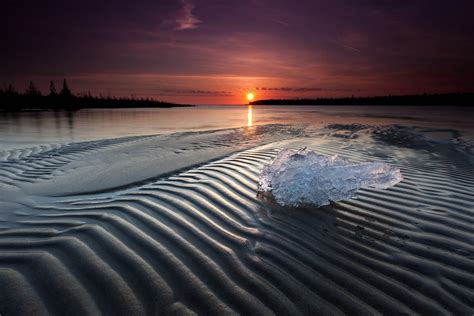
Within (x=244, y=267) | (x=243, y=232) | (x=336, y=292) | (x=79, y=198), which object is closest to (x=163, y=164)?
(x=79, y=198)

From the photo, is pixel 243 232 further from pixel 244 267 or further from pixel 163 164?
pixel 163 164

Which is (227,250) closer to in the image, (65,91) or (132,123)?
(132,123)

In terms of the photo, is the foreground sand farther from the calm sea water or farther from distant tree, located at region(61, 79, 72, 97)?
distant tree, located at region(61, 79, 72, 97)

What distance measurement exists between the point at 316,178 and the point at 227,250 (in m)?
1.99

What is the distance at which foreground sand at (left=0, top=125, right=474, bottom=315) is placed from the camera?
6.91ft

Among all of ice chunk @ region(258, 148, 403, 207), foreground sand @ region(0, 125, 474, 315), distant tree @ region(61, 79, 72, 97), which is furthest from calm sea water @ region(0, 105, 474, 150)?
distant tree @ region(61, 79, 72, 97)

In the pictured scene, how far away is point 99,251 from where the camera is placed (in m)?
2.68

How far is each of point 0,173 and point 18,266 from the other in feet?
16.9

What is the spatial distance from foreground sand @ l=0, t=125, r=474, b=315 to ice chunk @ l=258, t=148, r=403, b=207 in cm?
19

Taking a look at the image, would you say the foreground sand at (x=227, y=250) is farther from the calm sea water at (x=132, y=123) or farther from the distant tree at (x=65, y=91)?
the distant tree at (x=65, y=91)

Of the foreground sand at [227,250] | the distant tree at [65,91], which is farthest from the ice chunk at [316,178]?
the distant tree at [65,91]

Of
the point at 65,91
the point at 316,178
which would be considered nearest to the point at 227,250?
the point at 316,178

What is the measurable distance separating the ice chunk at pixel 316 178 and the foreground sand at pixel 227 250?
187 millimetres

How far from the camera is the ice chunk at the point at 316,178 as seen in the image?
4.07 m
